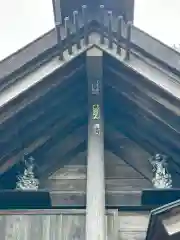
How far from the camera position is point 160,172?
5.54 meters

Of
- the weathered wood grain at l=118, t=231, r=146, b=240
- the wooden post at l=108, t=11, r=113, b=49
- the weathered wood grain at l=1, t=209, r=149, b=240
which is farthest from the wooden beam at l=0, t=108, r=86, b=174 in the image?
the weathered wood grain at l=118, t=231, r=146, b=240

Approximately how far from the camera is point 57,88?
5410 millimetres

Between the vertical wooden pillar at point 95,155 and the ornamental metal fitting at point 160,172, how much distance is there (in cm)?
61

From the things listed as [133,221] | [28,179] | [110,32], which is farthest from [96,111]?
[133,221]

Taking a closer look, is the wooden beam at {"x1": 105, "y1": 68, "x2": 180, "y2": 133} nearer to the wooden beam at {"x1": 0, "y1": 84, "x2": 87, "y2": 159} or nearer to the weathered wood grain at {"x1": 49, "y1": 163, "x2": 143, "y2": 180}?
the wooden beam at {"x1": 0, "y1": 84, "x2": 87, "y2": 159}

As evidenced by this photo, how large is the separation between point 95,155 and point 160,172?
705 mm

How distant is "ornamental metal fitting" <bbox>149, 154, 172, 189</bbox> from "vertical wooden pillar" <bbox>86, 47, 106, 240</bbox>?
0.61 metres

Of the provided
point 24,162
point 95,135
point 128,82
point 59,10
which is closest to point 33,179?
point 24,162

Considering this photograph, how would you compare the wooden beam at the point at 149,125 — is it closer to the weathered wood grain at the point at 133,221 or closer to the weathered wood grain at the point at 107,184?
the weathered wood grain at the point at 107,184

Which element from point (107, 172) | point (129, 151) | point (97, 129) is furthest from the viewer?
point (129, 151)

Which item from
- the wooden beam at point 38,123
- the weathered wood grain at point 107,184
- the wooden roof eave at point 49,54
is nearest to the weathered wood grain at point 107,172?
the weathered wood grain at point 107,184

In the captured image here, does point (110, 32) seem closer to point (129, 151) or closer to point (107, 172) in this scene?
point (129, 151)

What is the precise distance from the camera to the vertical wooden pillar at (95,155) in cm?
461

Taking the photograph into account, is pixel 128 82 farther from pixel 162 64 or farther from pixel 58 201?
pixel 58 201
